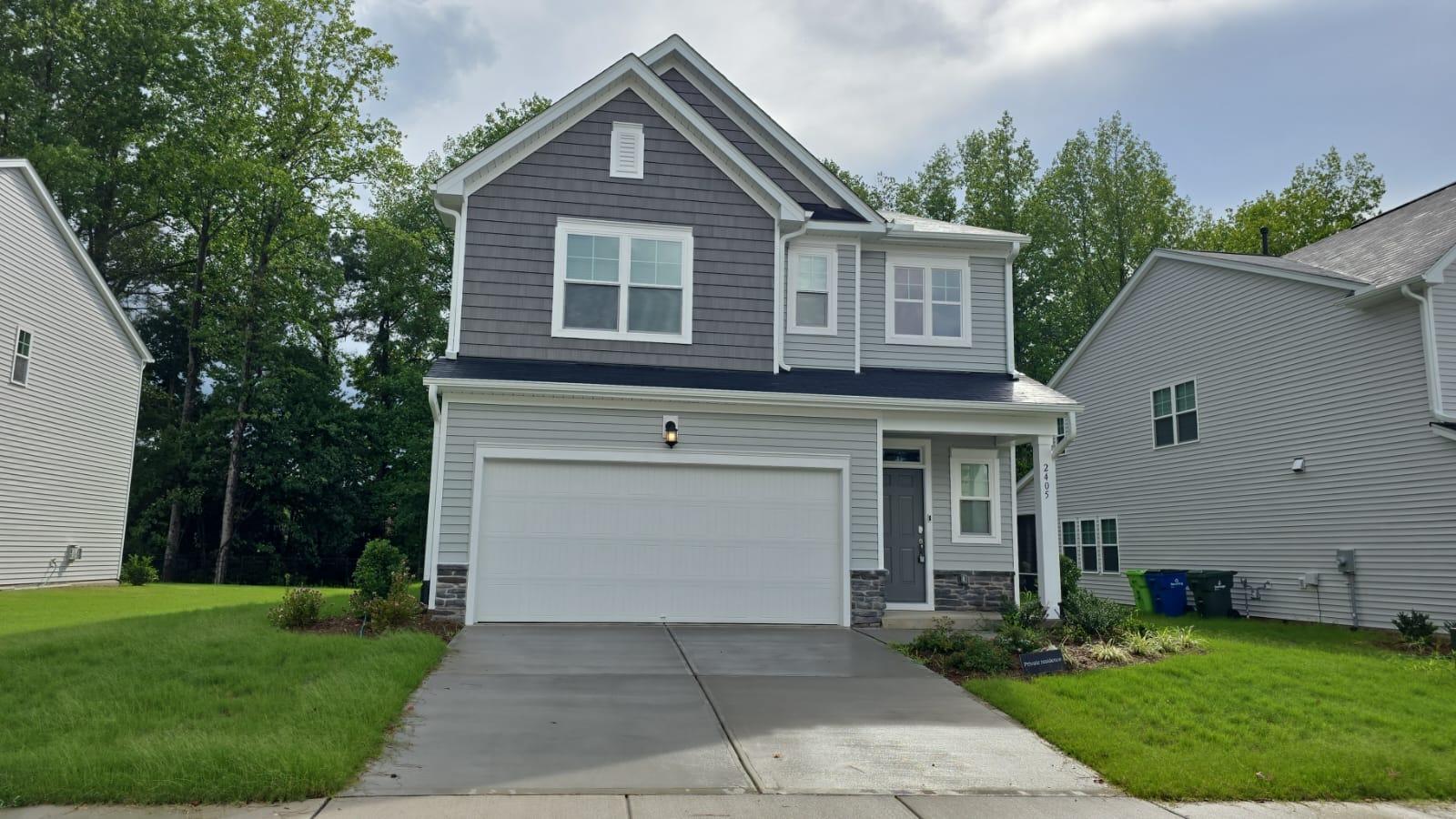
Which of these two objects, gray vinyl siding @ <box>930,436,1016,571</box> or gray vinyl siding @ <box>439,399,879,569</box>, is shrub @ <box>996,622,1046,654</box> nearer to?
gray vinyl siding @ <box>439,399,879,569</box>

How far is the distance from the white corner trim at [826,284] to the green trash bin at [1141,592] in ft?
26.1

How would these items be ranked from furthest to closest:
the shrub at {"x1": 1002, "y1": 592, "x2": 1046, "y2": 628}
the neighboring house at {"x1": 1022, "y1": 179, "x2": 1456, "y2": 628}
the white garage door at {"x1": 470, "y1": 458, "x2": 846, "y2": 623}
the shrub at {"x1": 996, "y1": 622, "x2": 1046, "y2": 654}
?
the neighboring house at {"x1": 1022, "y1": 179, "x2": 1456, "y2": 628} < the white garage door at {"x1": 470, "y1": 458, "x2": 846, "y2": 623} < the shrub at {"x1": 1002, "y1": 592, "x2": 1046, "y2": 628} < the shrub at {"x1": 996, "y1": 622, "x2": 1046, "y2": 654}

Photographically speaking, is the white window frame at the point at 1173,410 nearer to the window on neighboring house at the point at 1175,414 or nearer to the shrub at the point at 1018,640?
the window on neighboring house at the point at 1175,414

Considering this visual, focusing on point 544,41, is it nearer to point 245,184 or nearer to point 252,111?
point 245,184

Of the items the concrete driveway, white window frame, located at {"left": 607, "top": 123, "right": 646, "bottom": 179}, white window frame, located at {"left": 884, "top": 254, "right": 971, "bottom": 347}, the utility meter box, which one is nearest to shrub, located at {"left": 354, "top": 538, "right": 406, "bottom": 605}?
the concrete driveway

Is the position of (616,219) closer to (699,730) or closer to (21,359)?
(699,730)

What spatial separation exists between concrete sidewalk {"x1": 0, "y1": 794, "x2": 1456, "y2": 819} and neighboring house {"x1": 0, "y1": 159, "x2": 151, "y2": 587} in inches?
596

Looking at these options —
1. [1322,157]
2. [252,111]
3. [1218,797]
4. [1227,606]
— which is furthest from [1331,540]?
[252,111]

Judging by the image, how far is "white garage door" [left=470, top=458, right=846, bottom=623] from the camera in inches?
479

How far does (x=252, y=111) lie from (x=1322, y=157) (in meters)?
33.4

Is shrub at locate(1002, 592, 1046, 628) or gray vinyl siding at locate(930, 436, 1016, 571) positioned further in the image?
gray vinyl siding at locate(930, 436, 1016, 571)

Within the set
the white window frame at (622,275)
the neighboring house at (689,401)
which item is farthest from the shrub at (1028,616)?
the white window frame at (622,275)

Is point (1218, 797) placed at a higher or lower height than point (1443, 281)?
lower

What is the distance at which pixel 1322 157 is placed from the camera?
32.0 meters
